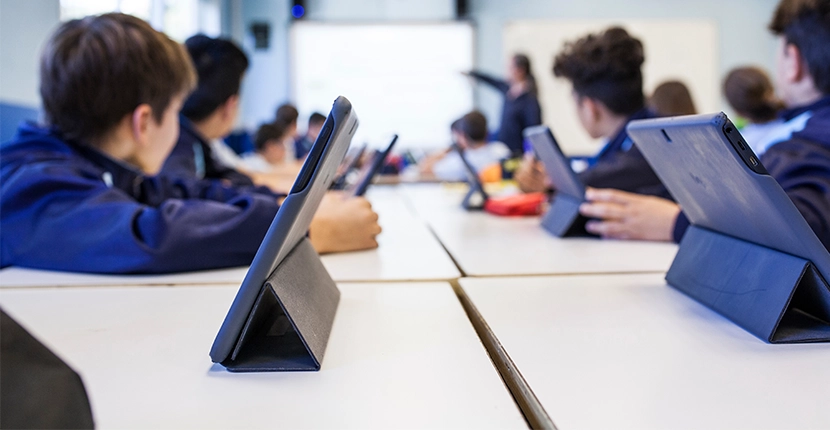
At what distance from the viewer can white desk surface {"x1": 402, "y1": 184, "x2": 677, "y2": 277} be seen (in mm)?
846

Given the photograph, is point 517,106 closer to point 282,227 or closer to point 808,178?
point 808,178

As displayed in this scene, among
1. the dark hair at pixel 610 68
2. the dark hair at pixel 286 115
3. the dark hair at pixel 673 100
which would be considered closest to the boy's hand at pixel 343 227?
the dark hair at pixel 610 68

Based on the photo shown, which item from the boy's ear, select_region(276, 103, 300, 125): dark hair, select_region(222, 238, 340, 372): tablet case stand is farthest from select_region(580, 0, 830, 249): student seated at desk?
select_region(276, 103, 300, 125): dark hair

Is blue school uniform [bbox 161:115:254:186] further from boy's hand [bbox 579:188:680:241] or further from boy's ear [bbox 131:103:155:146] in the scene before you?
boy's hand [bbox 579:188:680:241]

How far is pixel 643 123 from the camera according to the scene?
2.05 ft

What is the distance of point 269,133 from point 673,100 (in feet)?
8.08

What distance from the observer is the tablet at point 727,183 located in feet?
1.54

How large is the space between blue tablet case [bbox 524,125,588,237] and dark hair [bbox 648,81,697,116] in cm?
152

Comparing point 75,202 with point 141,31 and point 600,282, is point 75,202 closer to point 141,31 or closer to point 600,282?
point 141,31

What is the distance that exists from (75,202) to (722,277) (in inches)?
32.9

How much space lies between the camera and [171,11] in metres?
4.29

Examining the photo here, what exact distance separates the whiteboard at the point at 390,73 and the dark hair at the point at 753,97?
10.2ft

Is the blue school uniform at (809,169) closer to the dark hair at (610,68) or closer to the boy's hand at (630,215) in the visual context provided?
the boy's hand at (630,215)

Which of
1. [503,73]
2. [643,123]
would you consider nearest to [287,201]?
[643,123]
